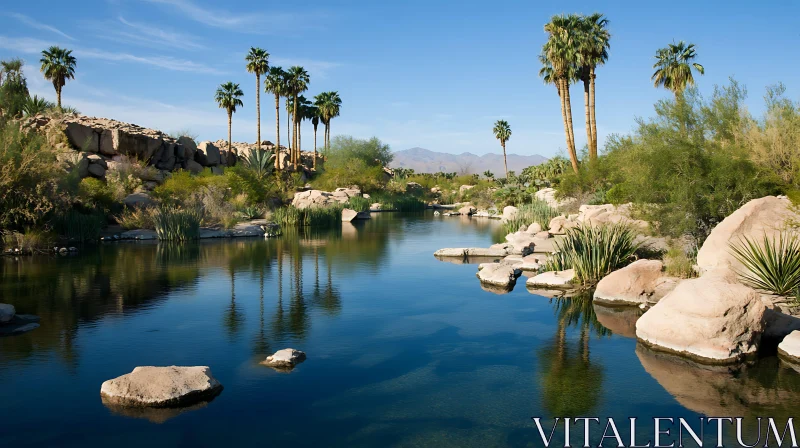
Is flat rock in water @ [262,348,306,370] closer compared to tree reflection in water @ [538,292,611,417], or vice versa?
tree reflection in water @ [538,292,611,417]

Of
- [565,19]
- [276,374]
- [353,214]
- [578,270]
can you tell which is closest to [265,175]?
[353,214]

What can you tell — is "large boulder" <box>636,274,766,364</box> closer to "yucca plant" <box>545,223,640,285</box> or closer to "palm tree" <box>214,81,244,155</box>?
"yucca plant" <box>545,223,640,285</box>

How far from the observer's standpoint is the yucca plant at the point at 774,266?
413 inches

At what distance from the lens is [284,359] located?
829 cm

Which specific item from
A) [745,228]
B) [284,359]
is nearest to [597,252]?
[745,228]

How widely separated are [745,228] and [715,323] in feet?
14.7

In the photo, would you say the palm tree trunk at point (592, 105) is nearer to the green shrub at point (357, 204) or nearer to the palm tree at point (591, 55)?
the palm tree at point (591, 55)

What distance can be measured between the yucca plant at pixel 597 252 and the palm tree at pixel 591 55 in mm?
21582

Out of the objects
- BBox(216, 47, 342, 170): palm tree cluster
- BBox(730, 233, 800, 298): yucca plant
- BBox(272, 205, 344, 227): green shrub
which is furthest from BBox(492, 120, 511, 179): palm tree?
BBox(730, 233, 800, 298): yucca plant

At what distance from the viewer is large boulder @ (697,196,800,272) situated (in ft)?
38.4

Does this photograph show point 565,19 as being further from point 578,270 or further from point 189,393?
point 189,393

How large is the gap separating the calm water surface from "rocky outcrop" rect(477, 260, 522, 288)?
0.37 m

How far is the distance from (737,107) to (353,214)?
25.0 meters

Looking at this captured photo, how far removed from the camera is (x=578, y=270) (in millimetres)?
14086
